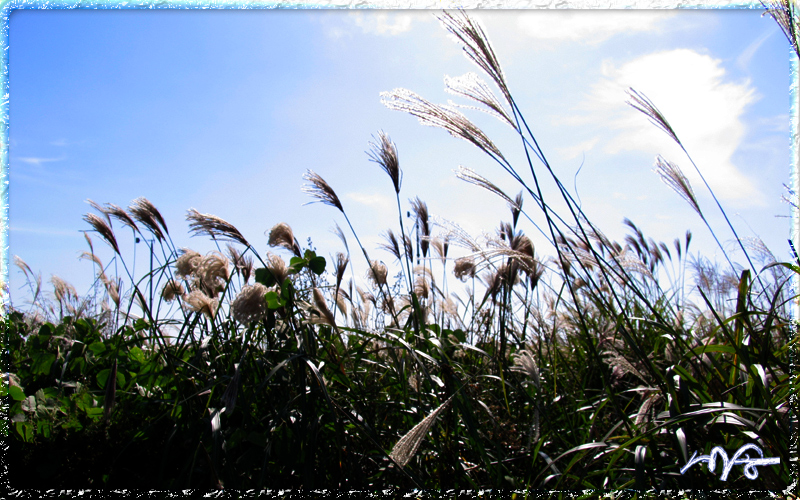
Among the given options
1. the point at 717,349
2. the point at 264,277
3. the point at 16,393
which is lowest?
the point at 717,349

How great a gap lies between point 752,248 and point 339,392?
7.26 feet

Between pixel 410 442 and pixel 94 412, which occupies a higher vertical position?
pixel 94 412

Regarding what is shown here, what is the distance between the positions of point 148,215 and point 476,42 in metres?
1.67

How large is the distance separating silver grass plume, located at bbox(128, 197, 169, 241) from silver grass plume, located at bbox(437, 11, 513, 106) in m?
1.57

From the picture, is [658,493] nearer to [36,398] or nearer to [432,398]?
[432,398]

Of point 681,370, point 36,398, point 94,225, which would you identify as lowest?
point 681,370

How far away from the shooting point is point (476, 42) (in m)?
1.67

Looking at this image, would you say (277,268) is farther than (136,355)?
No

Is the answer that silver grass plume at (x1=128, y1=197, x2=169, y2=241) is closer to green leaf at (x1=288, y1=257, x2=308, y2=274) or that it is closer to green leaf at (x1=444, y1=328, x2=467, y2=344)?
green leaf at (x1=288, y1=257, x2=308, y2=274)

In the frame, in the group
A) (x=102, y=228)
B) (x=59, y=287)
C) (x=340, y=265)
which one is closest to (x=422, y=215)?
(x=340, y=265)

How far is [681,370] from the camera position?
1734 millimetres

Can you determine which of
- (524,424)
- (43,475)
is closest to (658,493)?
(524,424)

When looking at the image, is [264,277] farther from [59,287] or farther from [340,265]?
[59,287]
